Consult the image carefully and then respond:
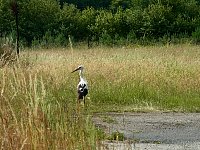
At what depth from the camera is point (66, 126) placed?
3.74 metres

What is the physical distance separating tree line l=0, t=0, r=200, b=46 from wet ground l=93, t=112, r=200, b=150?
24.1 metres

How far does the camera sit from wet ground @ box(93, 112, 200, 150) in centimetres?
754

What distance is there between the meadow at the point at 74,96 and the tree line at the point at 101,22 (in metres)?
20.5

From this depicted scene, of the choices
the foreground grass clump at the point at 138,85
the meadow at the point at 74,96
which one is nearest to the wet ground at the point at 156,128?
the meadow at the point at 74,96

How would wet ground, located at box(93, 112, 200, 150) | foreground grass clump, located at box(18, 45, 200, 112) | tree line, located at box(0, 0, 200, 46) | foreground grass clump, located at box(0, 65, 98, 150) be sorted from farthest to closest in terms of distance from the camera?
tree line, located at box(0, 0, 200, 46), foreground grass clump, located at box(18, 45, 200, 112), wet ground, located at box(93, 112, 200, 150), foreground grass clump, located at box(0, 65, 98, 150)

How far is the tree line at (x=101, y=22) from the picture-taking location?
40656mm

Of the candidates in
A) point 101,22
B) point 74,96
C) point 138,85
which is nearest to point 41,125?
point 74,96

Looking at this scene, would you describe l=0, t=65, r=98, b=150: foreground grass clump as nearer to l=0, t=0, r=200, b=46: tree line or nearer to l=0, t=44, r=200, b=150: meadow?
l=0, t=44, r=200, b=150: meadow

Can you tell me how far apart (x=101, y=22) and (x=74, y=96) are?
36047 millimetres

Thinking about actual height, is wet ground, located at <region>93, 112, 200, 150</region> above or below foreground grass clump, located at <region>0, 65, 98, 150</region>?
below

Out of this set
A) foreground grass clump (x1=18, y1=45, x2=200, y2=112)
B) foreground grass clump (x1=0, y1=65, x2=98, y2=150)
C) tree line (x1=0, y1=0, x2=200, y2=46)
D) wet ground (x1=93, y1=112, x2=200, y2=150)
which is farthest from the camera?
tree line (x1=0, y1=0, x2=200, y2=46)

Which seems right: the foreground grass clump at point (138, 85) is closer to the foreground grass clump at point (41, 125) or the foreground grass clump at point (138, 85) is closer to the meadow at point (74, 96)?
the meadow at point (74, 96)

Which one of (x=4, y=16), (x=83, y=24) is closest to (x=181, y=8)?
(x=83, y=24)

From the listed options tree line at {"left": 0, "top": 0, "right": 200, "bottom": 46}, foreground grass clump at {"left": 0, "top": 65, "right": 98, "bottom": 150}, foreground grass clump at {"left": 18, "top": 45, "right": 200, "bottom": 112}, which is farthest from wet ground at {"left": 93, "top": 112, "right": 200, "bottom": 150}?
tree line at {"left": 0, "top": 0, "right": 200, "bottom": 46}
